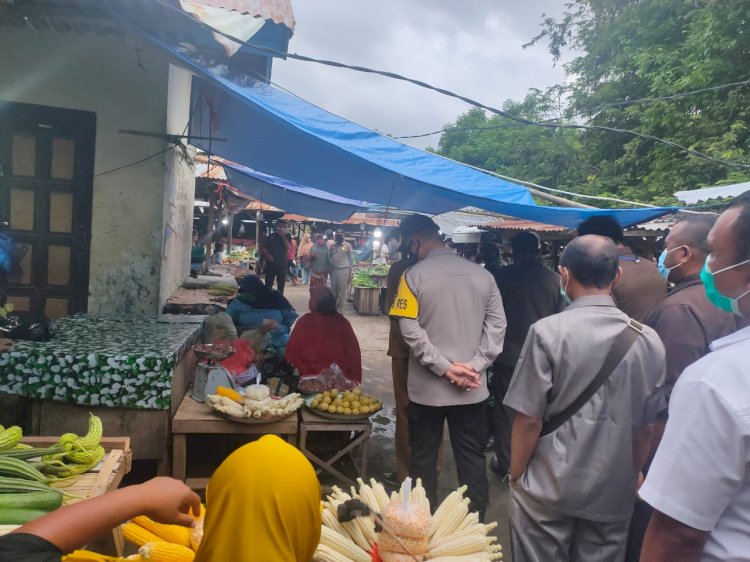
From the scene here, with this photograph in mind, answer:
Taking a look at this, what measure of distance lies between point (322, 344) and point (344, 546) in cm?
282

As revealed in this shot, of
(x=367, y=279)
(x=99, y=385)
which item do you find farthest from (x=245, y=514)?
(x=367, y=279)

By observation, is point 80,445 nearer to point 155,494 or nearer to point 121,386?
point 121,386

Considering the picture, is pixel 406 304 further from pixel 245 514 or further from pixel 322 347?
pixel 245 514

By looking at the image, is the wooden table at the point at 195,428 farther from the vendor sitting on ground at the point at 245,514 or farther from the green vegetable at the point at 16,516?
the vendor sitting on ground at the point at 245,514

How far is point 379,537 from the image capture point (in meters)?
1.79

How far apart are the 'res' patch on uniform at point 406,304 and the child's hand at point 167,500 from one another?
2.02 m


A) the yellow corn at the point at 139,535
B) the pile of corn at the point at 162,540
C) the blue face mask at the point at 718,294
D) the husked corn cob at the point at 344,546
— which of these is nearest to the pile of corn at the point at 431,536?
the husked corn cob at the point at 344,546

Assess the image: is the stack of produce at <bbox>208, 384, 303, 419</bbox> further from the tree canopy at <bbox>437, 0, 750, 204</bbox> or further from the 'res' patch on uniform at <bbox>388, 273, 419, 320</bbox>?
the tree canopy at <bbox>437, 0, 750, 204</bbox>

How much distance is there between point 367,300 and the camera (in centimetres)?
1357

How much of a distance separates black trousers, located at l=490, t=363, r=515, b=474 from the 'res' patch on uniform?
1.52 meters

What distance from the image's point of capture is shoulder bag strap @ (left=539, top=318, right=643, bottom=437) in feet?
6.82

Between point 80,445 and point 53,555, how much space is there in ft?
5.04

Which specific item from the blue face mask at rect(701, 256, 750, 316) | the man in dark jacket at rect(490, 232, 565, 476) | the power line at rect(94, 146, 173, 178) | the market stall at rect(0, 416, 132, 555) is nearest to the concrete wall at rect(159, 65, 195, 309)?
the power line at rect(94, 146, 173, 178)

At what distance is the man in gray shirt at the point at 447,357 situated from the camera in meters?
3.33
